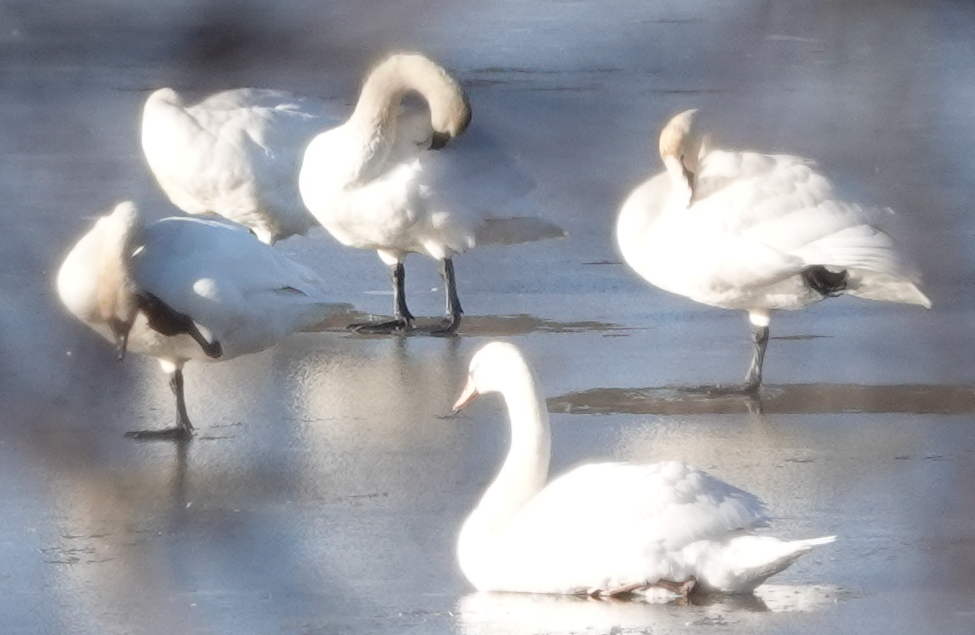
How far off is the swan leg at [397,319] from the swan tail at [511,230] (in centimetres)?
51

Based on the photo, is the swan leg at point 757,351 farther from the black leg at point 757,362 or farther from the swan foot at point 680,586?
the swan foot at point 680,586

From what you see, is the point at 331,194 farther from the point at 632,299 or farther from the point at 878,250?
the point at 878,250

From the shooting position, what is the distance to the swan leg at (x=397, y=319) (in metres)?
9.02

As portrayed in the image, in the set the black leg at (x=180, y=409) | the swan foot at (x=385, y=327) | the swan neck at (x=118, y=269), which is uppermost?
the swan neck at (x=118, y=269)

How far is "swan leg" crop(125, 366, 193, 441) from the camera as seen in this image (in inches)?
272

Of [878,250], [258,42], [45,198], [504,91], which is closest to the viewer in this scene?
[258,42]

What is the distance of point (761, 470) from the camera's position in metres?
6.35

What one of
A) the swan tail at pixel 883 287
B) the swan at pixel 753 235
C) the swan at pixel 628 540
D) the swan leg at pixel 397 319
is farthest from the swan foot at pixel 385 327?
the swan at pixel 628 540

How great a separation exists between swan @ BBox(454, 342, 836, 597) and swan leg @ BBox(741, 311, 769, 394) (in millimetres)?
2711

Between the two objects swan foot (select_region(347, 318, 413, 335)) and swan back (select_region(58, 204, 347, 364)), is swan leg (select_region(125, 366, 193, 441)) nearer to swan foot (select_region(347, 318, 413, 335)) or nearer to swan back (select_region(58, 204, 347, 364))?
swan back (select_region(58, 204, 347, 364))

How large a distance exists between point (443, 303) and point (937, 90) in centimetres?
809

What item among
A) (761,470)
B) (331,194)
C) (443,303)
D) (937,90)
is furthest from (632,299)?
(937,90)

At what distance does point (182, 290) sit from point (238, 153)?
3.45 m

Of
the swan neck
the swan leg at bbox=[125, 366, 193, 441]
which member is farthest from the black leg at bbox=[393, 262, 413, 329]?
the swan neck
